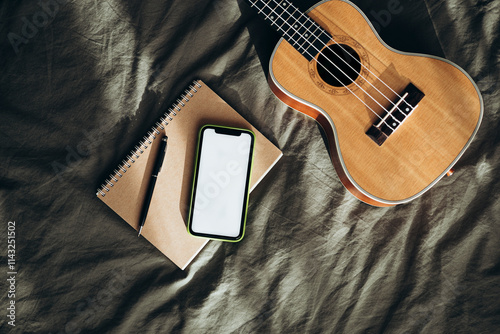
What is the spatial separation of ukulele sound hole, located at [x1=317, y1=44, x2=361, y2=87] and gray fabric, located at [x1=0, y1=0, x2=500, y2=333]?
5.7 inches

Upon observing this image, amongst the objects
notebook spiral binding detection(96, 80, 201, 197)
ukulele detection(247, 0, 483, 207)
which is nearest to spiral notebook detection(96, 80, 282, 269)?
notebook spiral binding detection(96, 80, 201, 197)

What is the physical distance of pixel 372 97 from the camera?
0.92m

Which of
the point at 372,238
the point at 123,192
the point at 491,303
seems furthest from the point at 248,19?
the point at 491,303

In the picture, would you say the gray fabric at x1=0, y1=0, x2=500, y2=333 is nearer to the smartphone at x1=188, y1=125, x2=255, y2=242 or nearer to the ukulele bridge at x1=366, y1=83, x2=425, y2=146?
the smartphone at x1=188, y1=125, x2=255, y2=242

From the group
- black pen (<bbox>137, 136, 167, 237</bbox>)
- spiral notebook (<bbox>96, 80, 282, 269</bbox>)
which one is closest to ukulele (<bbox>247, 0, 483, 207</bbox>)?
spiral notebook (<bbox>96, 80, 282, 269</bbox>)

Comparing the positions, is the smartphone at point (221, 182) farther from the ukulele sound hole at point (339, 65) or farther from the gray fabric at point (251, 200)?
the ukulele sound hole at point (339, 65)

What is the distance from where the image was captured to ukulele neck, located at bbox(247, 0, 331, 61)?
915 mm

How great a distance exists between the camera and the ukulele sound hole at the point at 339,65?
36.6 inches

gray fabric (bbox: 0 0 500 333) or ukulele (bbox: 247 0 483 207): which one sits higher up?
ukulele (bbox: 247 0 483 207)

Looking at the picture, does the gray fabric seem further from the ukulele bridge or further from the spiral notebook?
the ukulele bridge

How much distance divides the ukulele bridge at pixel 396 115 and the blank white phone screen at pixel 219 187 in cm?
37

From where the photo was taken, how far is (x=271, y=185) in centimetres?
101

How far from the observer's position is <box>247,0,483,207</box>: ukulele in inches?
35.6

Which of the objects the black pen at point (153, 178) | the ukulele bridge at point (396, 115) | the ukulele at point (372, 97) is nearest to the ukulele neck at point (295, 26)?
the ukulele at point (372, 97)
